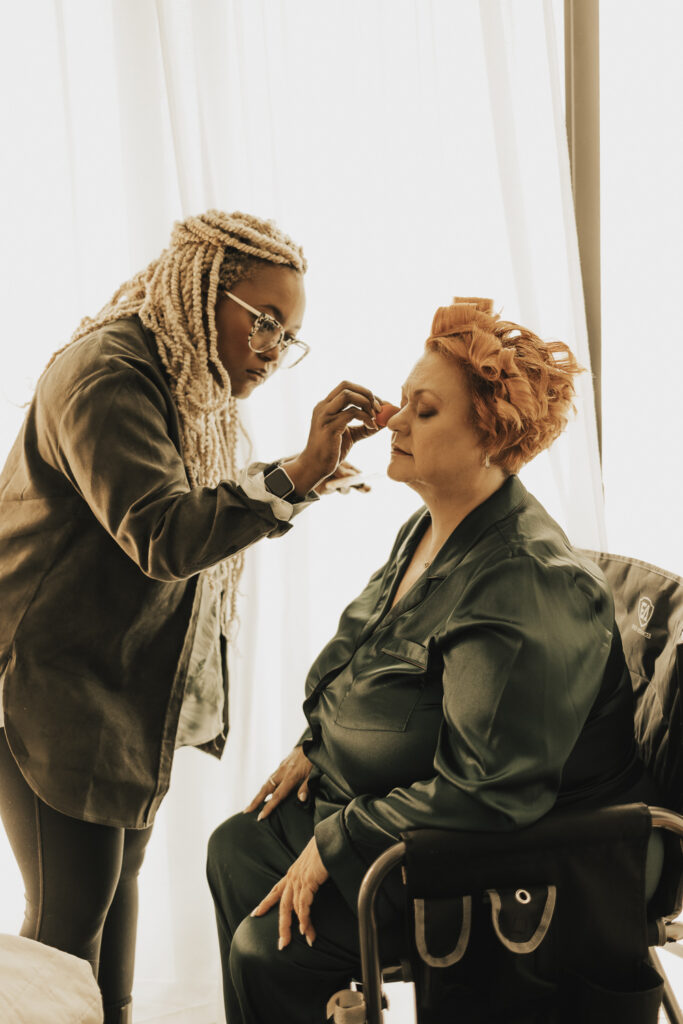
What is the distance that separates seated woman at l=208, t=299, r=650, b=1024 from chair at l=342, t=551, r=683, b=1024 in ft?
0.20

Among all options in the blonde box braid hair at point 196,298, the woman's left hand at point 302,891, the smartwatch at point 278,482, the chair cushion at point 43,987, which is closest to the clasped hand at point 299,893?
the woman's left hand at point 302,891

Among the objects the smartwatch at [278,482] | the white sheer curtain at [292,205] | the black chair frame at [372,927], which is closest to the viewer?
the black chair frame at [372,927]

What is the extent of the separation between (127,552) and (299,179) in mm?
1082

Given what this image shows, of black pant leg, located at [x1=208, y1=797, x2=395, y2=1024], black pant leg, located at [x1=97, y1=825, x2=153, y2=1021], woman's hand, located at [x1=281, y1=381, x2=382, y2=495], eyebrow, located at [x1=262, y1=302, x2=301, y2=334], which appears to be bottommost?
black pant leg, located at [x1=97, y1=825, x2=153, y2=1021]

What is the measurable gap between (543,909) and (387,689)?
0.37m

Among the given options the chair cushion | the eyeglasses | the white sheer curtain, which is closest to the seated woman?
the eyeglasses

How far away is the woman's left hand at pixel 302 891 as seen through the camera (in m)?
1.32

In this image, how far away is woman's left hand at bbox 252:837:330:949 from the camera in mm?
1324

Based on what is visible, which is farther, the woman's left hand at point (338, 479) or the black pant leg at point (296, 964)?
the woman's left hand at point (338, 479)

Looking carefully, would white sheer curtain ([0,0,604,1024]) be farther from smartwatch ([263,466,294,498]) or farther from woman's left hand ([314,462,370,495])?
smartwatch ([263,466,294,498])

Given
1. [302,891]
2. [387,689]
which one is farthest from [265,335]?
[302,891]

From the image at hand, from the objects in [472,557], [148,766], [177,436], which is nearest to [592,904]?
[472,557]

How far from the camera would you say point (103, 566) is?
4.80 ft

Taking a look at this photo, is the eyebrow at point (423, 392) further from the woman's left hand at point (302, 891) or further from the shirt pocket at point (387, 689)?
the woman's left hand at point (302, 891)
